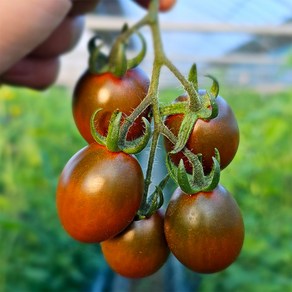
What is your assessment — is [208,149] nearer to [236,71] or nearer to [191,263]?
[191,263]

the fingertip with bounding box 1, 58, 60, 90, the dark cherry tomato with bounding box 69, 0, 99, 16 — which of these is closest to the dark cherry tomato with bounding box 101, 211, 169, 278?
the dark cherry tomato with bounding box 69, 0, 99, 16

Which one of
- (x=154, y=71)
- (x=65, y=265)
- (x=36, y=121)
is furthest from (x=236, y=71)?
(x=154, y=71)

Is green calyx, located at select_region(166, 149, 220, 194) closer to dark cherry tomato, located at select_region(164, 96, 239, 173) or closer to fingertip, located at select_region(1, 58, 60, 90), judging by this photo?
dark cherry tomato, located at select_region(164, 96, 239, 173)

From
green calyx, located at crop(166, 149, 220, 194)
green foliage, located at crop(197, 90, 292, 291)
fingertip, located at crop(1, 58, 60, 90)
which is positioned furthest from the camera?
green foliage, located at crop(197, 90, 292, 291)

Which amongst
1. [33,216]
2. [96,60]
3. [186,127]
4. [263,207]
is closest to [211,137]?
[186,127]

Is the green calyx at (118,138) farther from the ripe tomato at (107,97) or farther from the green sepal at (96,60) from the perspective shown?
the green sepal at (96,60)

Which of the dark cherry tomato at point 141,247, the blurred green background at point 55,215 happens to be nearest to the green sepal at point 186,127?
the dark cherry tomato at point 141,247
